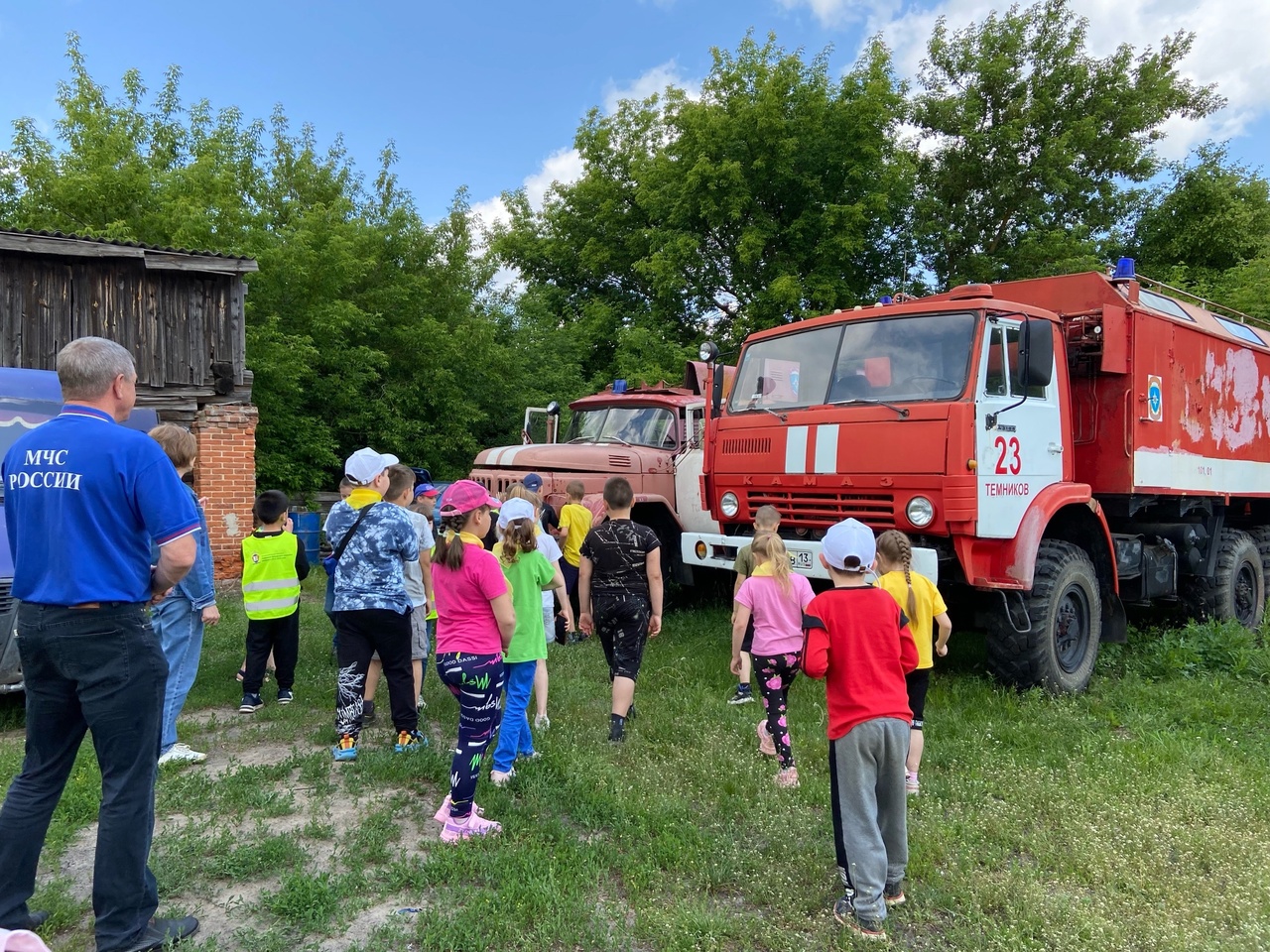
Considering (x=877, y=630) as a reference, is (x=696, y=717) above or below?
below

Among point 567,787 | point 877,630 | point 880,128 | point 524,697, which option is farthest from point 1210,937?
point 880,128

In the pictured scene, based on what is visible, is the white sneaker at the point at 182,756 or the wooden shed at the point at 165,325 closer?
the white sneaker at the point at 182,756

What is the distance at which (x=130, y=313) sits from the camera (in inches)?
433

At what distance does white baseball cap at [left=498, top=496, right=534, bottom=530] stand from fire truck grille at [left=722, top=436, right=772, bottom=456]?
266 cm

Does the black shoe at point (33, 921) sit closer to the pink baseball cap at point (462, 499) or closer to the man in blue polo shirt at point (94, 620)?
the man in blue polo shirt at point (94, 620)

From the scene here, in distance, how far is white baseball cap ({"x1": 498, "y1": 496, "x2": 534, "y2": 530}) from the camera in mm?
4520

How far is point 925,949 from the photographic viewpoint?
301 centimetres

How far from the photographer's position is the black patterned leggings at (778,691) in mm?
4641

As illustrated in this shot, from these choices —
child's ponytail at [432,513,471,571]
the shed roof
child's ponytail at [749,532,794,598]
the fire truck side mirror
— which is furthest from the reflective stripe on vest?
the shed roof

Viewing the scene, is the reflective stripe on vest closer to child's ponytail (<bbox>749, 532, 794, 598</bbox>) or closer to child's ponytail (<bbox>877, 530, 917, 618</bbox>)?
child's ponytail (<bbox>749, 532, 794, 598</bbox>)

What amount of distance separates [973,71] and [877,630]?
2363 centimetres

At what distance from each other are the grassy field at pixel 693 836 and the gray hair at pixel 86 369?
1947 mm

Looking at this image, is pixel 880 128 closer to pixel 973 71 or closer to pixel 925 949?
pixel 973 71

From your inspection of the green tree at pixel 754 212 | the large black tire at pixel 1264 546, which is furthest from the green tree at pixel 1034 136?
the large black tire at pixel 1264 546
